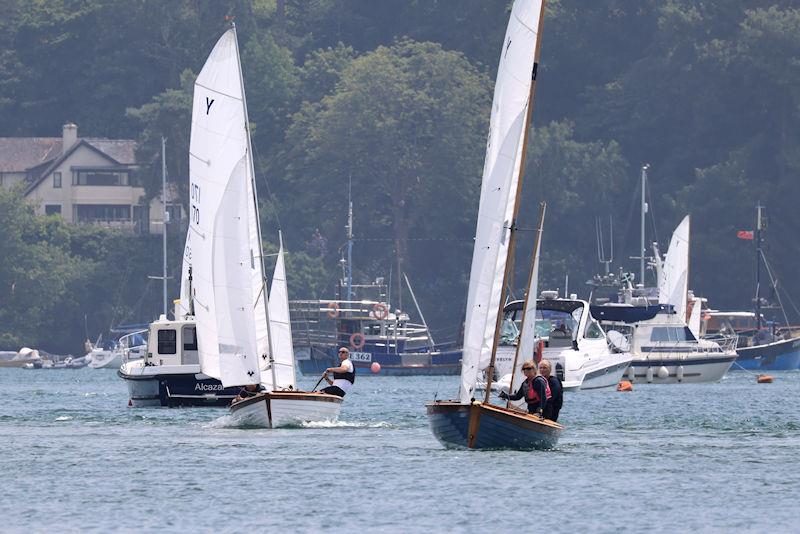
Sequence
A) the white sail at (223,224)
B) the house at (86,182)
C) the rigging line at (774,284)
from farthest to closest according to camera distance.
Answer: the house at (86,182), the rigging line at (774,284), the white sail at (223,224)

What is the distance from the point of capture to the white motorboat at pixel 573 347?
86125 millimetres

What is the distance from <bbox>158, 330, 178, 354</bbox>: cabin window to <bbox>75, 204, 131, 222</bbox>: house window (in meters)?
109

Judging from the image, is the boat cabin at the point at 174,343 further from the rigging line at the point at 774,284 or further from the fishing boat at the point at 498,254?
the rigging line at the point at 774,284

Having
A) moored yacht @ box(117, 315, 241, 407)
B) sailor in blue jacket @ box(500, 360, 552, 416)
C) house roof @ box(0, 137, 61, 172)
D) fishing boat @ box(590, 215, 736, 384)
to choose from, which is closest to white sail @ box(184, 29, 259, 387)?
moored yacht @ box(117, 315, 241, 407)

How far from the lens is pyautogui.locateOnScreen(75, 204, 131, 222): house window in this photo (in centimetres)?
18262

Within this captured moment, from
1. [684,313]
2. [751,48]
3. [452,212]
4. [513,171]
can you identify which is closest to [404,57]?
[452,212]

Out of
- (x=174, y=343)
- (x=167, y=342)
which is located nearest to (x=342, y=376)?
(x=174, y=343)

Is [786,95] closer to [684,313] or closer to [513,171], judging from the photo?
[684,313]

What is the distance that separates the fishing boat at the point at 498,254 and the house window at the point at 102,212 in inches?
5283

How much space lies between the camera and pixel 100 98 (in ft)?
617

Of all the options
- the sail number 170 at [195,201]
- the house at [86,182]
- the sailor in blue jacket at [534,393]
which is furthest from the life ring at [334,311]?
the sailor in blue jacket at [534,393]

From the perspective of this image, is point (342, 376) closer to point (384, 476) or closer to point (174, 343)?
point (384, 476)

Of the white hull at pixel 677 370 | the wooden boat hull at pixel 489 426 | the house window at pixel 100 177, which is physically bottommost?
the wooden boat hull at pixel 489 426

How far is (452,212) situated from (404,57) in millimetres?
20415
